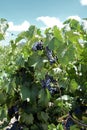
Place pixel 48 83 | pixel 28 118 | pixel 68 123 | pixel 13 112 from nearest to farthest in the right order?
pixel 68 123, pixel 48 83, pixel 28 118, pixel 13 112

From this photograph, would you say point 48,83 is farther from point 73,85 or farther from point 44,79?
point 73,85

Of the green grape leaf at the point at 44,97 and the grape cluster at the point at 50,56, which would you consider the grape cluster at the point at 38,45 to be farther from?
the green grape leaf at the point at 44,97

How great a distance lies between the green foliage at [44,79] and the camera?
1816 mm

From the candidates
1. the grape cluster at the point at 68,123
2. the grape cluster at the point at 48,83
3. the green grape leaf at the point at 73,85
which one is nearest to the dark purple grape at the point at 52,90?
the grape cluster at the point at 48,83

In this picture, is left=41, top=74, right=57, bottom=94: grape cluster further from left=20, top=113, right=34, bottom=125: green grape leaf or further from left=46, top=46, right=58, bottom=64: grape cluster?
left=20, top=113, right=34, bottom=125: green grape leaf

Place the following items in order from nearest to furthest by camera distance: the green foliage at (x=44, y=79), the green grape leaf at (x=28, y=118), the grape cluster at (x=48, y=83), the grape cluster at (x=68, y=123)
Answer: the green foliage at (x=44, y=79) → the grape cluster at (x=68, y=123) → the grape cluster at (x=48, y=83) → the green grape leaf at (x=28, y=118)

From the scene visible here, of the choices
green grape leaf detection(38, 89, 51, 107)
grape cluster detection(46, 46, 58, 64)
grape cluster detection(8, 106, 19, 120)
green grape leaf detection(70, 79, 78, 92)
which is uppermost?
grape cluster detection(46, 46, 58, 64)

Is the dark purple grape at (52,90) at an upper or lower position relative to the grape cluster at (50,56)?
lower

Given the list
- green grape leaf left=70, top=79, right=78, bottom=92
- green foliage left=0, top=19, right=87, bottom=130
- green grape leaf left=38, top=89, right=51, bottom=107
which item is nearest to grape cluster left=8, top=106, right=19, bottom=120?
green foliage left=0, top=19, right=87, bottom=130

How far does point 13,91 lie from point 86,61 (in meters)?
0.52

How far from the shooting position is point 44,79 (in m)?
2.02

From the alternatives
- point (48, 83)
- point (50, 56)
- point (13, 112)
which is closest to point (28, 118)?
point (13, 112)

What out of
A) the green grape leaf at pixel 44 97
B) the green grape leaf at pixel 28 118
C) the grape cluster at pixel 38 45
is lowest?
the green grape leaf at pixel 28 118

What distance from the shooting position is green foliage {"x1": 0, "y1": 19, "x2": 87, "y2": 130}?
71.5 inches
